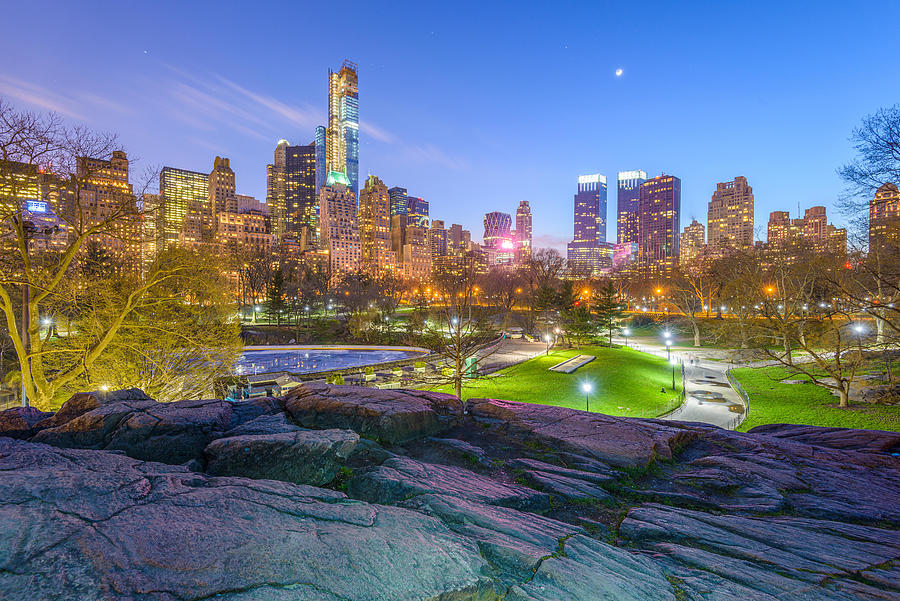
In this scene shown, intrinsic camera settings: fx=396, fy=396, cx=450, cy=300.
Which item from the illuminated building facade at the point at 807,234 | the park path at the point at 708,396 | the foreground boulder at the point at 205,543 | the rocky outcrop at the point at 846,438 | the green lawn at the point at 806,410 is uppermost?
the illuminated building facade at the point at 807,234

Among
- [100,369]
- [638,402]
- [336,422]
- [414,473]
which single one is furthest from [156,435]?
[638,402]

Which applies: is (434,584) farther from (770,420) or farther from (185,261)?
(770,420)

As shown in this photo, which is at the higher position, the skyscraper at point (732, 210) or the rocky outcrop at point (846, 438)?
the skyscraper at point (732, 210)

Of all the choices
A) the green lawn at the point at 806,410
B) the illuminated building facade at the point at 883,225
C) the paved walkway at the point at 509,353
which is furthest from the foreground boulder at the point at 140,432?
the paved walkway at the point at 509,353

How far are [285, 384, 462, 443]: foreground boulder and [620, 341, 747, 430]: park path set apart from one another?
32.6 ft

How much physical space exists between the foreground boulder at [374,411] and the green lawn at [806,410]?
1627cm

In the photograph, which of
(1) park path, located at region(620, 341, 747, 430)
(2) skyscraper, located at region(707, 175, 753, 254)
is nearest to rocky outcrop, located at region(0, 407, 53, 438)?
(1) park path, located at region(620, 341, 747, 430)

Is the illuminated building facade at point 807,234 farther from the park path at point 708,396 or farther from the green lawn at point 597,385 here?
the green lawn at point 597,385

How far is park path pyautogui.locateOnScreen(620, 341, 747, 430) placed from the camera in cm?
2073

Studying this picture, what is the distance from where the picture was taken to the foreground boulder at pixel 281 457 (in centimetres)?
600

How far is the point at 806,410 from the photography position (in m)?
19.6

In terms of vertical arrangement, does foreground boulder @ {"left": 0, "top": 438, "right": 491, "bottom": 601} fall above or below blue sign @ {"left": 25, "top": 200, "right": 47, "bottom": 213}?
below

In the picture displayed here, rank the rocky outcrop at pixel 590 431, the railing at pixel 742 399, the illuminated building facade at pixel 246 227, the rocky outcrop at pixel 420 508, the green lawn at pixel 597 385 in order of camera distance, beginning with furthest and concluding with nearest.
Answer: the illuminated building facade at pixel 246 227
the green lawn at pixel 597 385
the railing at pixel 742 399
the rocky outcrop at pixel 590 431
the rocky outcrop at pixel 420 508

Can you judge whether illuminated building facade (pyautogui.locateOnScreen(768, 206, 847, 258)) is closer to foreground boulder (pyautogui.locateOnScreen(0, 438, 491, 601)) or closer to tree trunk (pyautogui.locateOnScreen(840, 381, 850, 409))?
tree trunk (pyautogui.locateOnScreen(840, 381, 850, 409))
